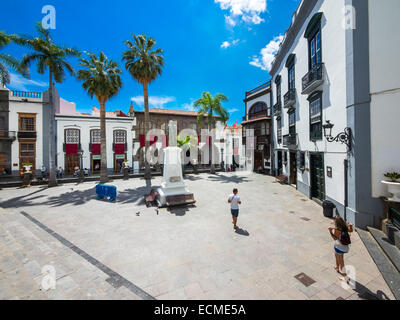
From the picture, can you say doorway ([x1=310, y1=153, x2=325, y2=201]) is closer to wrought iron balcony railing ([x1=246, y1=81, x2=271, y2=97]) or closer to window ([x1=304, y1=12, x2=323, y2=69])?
window ([x1=304, y1=12, x2=323, y2=69])

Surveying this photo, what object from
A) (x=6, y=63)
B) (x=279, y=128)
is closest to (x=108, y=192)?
(x=6, y=63)

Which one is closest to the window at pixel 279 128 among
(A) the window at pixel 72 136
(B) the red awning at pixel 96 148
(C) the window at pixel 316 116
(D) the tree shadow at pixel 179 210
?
(C) the window at pixel 316 116

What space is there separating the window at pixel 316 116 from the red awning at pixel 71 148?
2905 cm

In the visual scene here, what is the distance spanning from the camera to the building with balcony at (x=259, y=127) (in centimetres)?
2234

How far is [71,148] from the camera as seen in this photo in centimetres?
2428

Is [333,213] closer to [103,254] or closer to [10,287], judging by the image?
[103,254]

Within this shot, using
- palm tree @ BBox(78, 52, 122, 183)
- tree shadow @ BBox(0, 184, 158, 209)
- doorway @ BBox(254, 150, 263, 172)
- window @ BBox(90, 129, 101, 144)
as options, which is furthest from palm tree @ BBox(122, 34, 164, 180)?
doorway @ BBox(254, 150, 263, 172)

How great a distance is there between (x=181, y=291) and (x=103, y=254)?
3004 mm

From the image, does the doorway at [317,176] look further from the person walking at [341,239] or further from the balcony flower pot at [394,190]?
the person walking at [341,239]

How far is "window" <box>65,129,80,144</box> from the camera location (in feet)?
79.7

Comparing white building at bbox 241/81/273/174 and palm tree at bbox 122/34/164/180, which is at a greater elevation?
palm tree at bbox 122/34/164/180

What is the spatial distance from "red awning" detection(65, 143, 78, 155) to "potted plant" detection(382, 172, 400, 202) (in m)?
31.2
